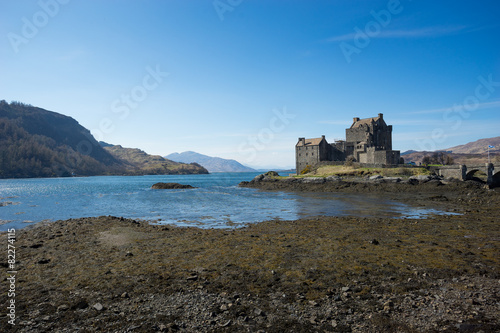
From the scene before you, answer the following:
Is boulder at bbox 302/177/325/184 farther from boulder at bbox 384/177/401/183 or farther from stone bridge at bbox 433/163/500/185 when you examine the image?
stone bridge at bbox 433/163/500/185

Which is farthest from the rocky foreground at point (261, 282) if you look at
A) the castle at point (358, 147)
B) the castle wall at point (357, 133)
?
the castle wall at point (357, 133)

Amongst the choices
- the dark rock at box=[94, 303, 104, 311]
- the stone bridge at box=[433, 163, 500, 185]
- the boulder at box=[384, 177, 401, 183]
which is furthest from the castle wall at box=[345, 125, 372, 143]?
the dark rock at box=[94, 303, 104, 311]

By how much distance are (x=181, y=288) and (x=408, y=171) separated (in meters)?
71.0

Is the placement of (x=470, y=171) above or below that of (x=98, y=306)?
above

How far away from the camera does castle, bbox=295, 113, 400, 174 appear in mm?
79875

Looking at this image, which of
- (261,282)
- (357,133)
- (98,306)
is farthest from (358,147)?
(98,306)

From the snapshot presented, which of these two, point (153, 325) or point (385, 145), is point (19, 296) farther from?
point (385, 145)

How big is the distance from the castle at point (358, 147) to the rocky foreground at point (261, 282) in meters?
63.4

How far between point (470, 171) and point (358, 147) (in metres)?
31.4

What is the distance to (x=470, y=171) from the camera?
211ft

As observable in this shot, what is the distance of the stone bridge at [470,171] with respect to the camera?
2405 inches

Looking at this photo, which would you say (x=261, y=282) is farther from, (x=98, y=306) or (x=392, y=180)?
(x=392, y=180)

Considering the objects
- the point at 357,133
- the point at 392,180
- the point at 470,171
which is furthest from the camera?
the point at 357,133

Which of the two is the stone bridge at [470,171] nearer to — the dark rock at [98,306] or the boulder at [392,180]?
the boulder at [392,180]
